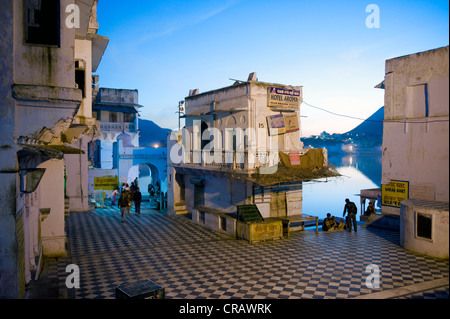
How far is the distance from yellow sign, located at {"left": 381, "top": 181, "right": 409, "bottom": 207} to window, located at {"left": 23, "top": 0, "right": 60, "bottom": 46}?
1466 centimetres

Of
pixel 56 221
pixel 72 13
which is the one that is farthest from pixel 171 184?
pixel 72 13

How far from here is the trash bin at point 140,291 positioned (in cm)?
596

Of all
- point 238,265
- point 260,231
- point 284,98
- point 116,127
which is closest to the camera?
point 238,265

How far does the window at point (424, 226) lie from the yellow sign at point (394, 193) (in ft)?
10.2

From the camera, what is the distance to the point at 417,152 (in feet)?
20.0

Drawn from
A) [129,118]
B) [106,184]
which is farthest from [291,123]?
[129,118]

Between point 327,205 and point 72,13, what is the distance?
40.6 m

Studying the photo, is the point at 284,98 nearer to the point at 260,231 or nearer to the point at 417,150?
the point at 260,231

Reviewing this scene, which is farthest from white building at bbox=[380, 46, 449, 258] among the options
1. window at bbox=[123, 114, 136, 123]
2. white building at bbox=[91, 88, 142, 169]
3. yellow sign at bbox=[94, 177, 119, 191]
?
window at bbox=[123, 114, 136, 123]

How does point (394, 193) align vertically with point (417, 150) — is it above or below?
below

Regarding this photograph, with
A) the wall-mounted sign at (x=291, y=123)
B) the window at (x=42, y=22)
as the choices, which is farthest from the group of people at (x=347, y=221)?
the window at (x=42, y=22)

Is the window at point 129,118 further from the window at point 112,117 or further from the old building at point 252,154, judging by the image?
the old building at point 252,154

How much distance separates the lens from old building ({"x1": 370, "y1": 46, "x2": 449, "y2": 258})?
396 centimetres

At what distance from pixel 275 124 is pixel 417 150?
1182cm
